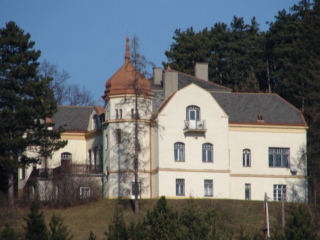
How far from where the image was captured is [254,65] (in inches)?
4023

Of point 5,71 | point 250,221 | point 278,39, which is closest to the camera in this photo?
point 250,221

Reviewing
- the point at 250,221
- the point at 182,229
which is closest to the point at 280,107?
the point at 250,221

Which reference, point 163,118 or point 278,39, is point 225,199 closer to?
point 163,118

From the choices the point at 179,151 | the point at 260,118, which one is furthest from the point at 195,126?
the point at 260,118

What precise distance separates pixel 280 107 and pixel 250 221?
15.1 meters

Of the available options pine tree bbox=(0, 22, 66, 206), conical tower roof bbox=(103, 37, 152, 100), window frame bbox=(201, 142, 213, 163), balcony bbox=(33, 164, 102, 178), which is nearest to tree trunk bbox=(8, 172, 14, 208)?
pine tree bbox=(0, 22, 66, 206)

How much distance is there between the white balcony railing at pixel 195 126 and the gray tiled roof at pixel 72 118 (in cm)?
1192

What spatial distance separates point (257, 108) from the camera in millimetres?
79125

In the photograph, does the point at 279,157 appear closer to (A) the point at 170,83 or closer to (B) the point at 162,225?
(A) the point at 170,83

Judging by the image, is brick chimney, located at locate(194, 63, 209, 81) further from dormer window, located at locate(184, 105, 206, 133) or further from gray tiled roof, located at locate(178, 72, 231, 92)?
dormer window, located at locate(184, 105, 206, 133)

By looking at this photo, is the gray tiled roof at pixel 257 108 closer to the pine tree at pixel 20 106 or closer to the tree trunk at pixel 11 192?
the pine tree at pixel 20 106

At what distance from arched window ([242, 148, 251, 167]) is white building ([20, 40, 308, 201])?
8cm

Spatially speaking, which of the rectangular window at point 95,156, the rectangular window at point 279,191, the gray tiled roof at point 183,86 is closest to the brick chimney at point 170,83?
the gray tiled roof at point 183,86

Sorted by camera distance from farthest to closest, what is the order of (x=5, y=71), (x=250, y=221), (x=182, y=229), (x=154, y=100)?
(x=154, y=100) → (x=5, y=71) → (x=250, y=221) → (x=182, y=229)
